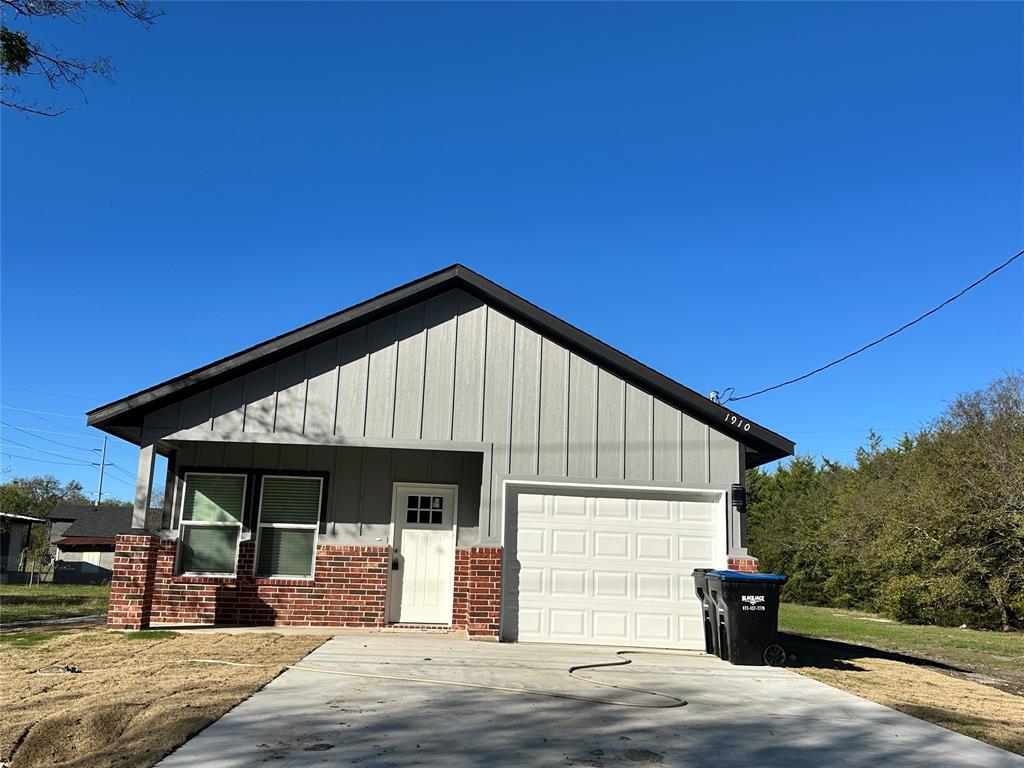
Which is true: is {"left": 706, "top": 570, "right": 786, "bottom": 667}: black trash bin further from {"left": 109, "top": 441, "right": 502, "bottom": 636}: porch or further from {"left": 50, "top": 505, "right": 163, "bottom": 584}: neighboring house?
{"left": 50, "top": 505, "right": 163, "bottom": 584}: neighboring house

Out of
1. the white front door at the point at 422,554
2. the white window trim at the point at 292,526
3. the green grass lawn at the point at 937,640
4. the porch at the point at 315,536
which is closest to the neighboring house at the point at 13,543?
the porch at the point at 315,536

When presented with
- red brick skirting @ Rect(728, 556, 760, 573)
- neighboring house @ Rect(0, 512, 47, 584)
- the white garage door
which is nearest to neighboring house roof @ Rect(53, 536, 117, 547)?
neighboring house @ Rect(0, 512, 47, 584)

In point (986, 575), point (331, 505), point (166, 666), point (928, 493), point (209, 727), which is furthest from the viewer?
point (928, 493)

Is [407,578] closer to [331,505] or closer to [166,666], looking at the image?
[331,505]

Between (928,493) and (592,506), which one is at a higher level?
(928,493)

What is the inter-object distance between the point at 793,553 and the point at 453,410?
25.5 meters

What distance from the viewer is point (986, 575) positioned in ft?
71.5

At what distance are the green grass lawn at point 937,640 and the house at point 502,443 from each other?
4.86 metres

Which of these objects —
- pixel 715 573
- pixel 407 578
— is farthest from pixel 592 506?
pixel 407 578

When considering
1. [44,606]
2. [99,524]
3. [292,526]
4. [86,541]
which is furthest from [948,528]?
[99,524]

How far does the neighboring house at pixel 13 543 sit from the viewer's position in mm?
31016

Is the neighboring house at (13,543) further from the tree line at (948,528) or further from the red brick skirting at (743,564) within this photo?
the tree line at (948,528)

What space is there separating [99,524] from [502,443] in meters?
42.2

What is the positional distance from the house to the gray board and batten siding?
0.06 feet
